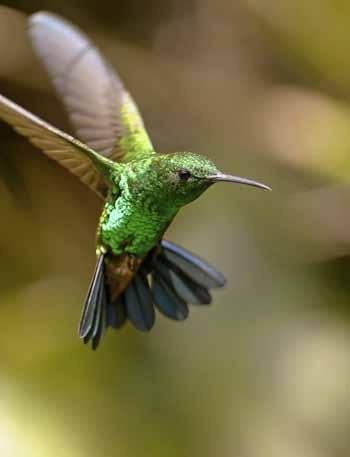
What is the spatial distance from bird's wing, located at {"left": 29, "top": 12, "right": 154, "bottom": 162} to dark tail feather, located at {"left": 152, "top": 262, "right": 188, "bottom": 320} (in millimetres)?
148

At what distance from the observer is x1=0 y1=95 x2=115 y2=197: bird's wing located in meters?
0.70

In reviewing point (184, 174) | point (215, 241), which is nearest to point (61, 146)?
point (184, 174)

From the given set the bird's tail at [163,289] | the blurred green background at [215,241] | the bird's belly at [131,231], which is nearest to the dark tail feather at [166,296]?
the bird's tail at [163,289]

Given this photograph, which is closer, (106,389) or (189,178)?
(189,178)

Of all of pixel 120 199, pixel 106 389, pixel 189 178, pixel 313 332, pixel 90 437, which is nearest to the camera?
pixel 189 178

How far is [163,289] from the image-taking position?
A: 98 centimetres

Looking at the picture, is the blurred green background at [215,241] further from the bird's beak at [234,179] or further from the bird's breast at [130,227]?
the bird's beak at [234,179]

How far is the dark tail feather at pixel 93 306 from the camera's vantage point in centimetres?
74

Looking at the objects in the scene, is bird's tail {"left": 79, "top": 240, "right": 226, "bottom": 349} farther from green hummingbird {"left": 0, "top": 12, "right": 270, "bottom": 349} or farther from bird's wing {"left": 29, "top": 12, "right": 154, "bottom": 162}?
bird's wing {"left": 29, "top": 12, "right": 154, "bottom": 162}

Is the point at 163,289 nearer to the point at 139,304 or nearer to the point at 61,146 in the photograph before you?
the point at 139,304

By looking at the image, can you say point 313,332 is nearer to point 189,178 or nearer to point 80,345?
point 80,345

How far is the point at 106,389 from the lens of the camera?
186 centimetres

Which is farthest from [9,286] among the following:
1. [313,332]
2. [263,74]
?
A: [263,74]

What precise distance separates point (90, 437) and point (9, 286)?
1.43ft
